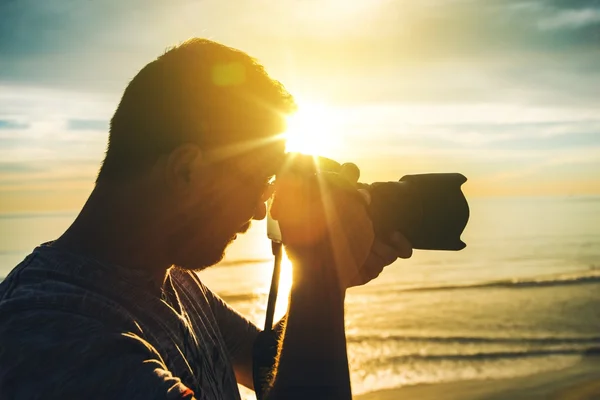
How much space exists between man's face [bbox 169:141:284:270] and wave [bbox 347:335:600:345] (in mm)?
7667

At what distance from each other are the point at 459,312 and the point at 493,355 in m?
2.60

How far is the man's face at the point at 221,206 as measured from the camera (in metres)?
1.84

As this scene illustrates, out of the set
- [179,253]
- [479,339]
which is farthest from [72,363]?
[479,339]

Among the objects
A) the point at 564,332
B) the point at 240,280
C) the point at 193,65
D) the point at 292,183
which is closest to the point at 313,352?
the point at 292,183

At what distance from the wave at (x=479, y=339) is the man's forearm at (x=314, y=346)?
7.81 metres

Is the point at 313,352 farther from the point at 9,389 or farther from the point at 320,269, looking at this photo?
the point at 9,389

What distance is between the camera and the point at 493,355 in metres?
8.63

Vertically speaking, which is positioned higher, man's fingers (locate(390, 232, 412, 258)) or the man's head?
the man's head

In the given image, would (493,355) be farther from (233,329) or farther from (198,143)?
(198,143)

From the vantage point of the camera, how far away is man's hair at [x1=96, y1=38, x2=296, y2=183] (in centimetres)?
177

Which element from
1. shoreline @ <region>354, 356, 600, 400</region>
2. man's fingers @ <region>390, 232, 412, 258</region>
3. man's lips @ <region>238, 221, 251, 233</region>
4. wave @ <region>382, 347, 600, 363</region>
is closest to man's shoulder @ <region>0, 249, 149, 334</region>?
man's lips @ <region>238, 221, 251, 233</region>

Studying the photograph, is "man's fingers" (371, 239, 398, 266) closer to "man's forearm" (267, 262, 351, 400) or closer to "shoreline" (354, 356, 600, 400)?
"man's forearm" (267, 262, 351, 400)

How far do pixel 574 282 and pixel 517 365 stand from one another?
7.27 m

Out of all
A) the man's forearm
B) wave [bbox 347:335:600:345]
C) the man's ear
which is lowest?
wave [bbox 347:335:600:345]
